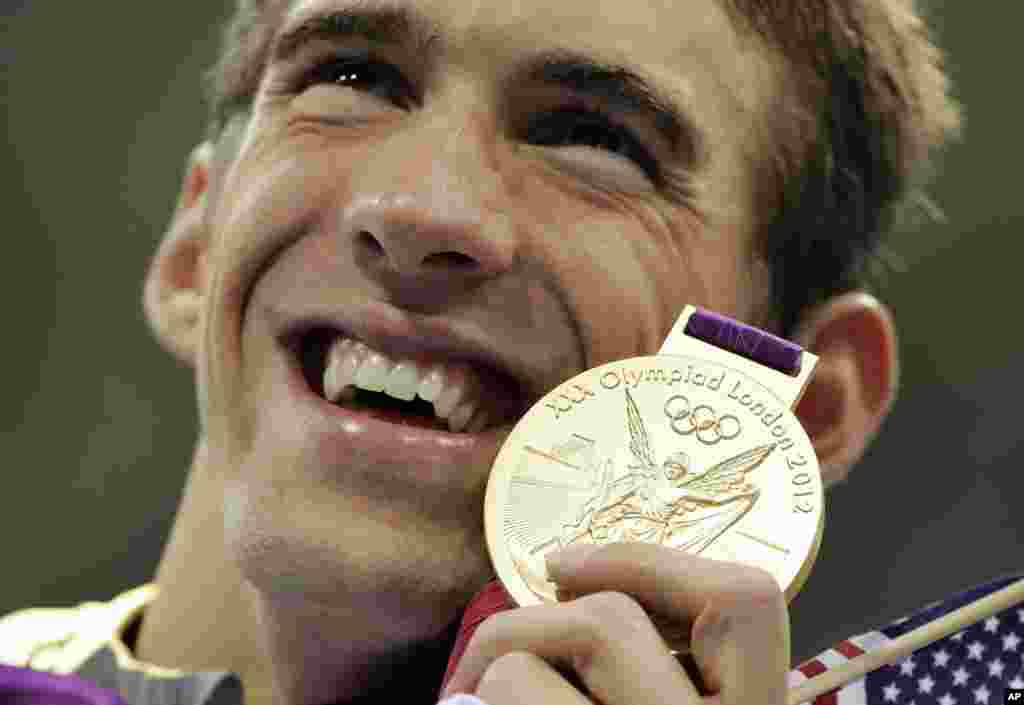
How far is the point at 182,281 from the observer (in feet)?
6.88

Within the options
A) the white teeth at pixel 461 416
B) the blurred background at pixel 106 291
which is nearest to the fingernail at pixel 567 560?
the white teeth at pixel 461 416

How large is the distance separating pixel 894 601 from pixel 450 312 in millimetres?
1554

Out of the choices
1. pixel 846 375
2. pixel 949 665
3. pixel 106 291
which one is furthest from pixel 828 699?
pixel 106 291

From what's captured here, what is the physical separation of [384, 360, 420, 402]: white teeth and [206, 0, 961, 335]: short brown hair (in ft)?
1.58

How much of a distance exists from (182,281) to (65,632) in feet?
1.64

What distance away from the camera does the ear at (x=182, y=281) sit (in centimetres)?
203

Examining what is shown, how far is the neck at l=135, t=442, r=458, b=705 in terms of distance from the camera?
1.55 m

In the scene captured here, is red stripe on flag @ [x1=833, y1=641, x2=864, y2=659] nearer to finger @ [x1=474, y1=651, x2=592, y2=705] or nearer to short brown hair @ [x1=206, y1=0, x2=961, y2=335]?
finger @ [x1=474, y1=651, x2=592, y2=705]

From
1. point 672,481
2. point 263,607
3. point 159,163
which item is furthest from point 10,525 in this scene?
point 672,481

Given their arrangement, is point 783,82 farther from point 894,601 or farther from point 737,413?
point 894,601

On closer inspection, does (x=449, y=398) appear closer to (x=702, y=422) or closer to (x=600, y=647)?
(x=702, y=422)

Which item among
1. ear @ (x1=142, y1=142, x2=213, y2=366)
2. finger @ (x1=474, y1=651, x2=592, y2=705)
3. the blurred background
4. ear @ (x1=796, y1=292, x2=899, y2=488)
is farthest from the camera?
the blurred background

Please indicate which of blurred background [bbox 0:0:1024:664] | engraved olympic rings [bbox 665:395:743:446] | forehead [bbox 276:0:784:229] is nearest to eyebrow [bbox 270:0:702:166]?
forehead [bbox 276:0:784:229]

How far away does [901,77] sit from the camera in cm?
192
